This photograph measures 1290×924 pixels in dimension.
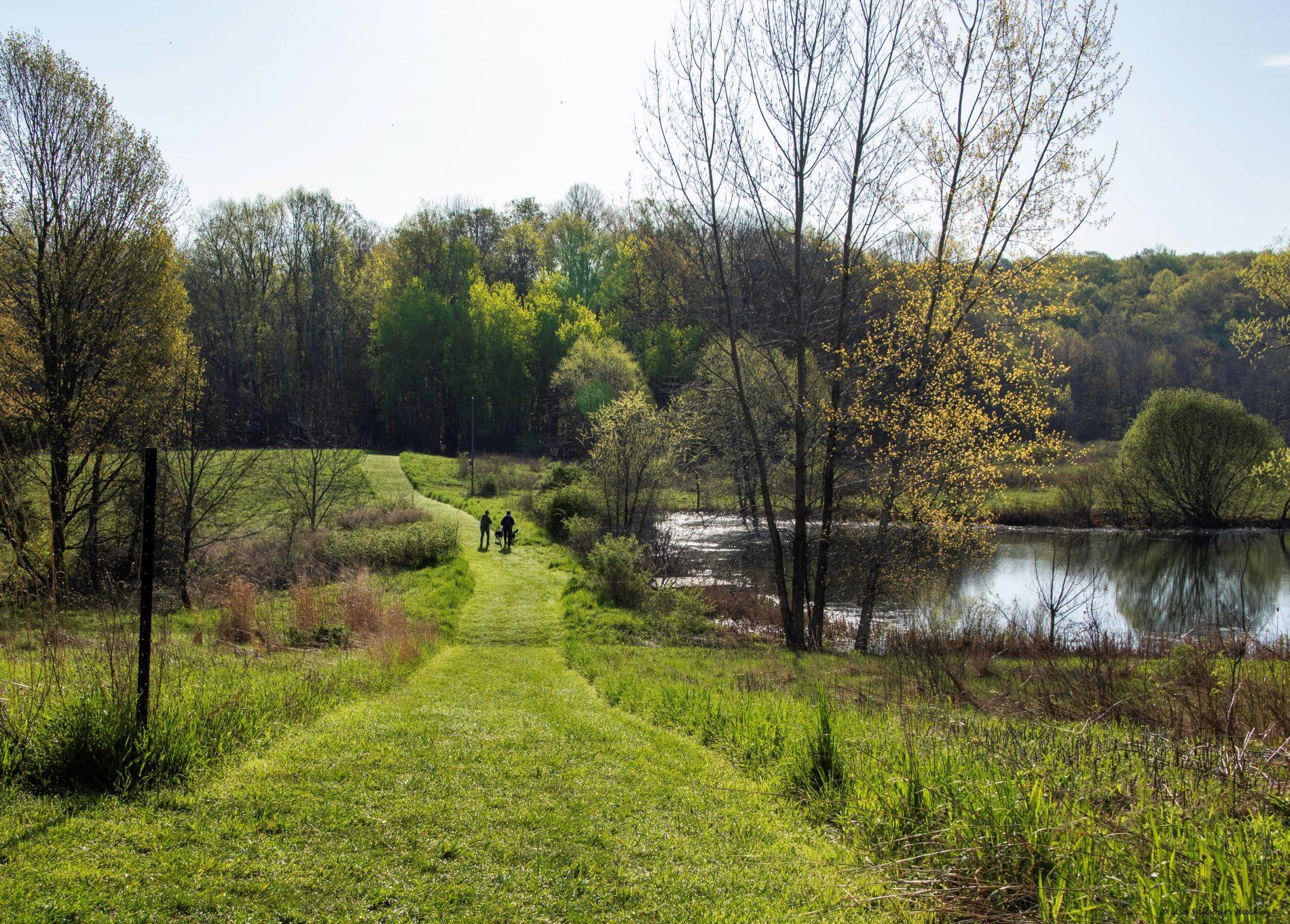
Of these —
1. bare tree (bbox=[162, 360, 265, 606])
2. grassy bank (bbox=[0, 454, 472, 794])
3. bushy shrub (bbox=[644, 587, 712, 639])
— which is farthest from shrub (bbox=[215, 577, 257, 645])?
bushy shrub (bbox=[644, 587, 712, 639])

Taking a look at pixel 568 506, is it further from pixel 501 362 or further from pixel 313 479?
pixel 501 362

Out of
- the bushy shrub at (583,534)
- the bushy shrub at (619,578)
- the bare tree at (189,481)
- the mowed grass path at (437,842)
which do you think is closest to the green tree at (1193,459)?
the bushy shrub at (583,534)

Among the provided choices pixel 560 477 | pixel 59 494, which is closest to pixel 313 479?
pixel 560 477

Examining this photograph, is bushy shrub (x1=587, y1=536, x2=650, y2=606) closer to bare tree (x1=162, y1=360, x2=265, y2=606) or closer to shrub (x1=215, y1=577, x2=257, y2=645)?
shrub (x1=215, y1=577, x2=257, y2=645)

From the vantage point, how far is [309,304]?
2472 inches

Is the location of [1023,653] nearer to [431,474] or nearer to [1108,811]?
[1108,811]

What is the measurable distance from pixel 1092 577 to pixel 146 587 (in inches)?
685

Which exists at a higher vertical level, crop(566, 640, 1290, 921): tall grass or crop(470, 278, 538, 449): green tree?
crop(470, 278, 538, 449): green tree

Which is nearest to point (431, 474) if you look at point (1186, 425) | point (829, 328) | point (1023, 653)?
point (829, 328)

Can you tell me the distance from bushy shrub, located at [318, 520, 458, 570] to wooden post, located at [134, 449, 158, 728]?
53.9 ft

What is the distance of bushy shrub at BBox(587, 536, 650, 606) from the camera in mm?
19469

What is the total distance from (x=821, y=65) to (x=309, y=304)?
57050 millimetres

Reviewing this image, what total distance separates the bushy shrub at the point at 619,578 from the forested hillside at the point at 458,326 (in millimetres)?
33342

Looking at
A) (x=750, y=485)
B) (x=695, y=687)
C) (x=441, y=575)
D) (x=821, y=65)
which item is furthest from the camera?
(x=750, y=485)
